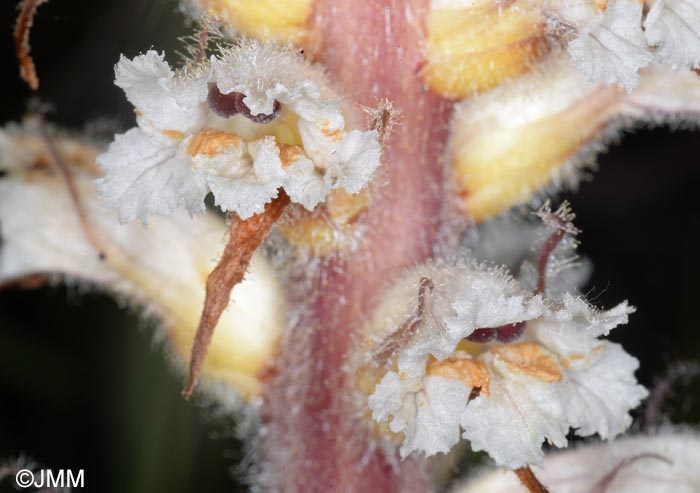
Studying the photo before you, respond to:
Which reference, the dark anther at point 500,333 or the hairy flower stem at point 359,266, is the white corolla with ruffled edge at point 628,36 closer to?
the hairy flower stem at point 359,266

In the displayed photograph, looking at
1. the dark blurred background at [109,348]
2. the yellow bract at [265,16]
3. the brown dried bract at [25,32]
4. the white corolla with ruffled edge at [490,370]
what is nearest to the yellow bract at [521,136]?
the white corolla with ruffled edge at [490,370]

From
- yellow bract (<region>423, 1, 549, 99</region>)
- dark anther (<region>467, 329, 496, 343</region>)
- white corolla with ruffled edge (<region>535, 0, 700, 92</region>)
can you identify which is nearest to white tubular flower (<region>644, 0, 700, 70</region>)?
white corolla with ruffled edge (<region>535, 0, 700, 92</region>)

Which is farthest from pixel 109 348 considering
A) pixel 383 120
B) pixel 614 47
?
pixel 614 47

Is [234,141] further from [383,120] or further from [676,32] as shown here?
[676,32]

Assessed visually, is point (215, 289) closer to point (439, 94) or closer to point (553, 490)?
point (439, 94)

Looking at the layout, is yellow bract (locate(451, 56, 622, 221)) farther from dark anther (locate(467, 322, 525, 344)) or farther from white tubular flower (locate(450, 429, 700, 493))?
white tubular flower (locate(450, 429, 700, 493))

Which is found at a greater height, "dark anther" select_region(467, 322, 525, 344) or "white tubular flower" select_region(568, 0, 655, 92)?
"white tubular flower" select_region(568, 0, 655, 92)
